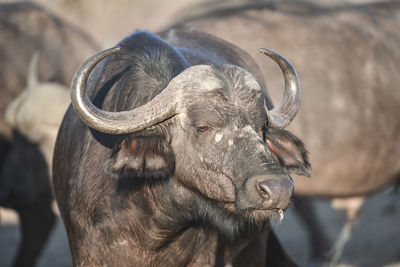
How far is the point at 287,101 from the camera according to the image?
4.00m

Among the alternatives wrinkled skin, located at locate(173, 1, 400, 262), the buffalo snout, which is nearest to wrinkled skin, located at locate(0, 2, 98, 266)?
wrinkled skin, located at locate(173, 1, 400, 262)

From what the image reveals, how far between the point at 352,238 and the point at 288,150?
16.6 ft

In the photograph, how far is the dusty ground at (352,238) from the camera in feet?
25.3

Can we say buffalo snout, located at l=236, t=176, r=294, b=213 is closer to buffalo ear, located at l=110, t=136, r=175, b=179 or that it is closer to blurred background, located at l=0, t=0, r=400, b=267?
buffalo ear, located at l=110, t=136, r=175, b=179

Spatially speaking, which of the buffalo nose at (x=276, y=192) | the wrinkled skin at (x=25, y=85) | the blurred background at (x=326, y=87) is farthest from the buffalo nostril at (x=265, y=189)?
the wrinkled skin at (x=25, y=85)

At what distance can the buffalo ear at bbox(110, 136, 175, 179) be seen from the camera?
11.8 feet

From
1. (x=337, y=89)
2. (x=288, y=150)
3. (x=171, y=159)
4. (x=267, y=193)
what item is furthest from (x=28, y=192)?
(x=267, y=193)

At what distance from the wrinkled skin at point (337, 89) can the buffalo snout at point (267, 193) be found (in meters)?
3.46

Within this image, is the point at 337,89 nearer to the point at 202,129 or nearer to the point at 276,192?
the point at 202,129

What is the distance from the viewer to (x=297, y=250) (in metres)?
8.67


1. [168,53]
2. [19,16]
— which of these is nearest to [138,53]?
[168,53]

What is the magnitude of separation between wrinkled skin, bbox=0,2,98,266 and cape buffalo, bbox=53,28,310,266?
2431 millimetres

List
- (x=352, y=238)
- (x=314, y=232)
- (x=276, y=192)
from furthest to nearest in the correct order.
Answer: (x=352, y=238) < (x=314, y=232) < (x=276, y=192)

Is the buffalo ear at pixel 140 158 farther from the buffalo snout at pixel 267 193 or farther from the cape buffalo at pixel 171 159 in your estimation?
the buffalo snout at pixel 267 193
